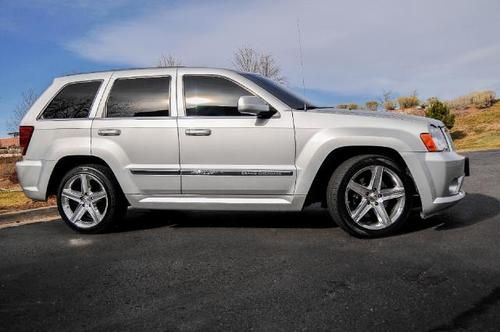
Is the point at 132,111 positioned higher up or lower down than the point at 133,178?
higher up

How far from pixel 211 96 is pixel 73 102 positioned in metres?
1.74

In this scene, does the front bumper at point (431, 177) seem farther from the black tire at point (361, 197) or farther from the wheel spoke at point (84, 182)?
the wheel spoke at point (84, 182)

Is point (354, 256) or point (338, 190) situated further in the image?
point (338, 190)

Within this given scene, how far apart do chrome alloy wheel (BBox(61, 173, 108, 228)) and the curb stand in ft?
5.64

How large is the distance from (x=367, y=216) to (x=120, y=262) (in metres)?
2.46

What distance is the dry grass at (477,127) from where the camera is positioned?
26.9 meters

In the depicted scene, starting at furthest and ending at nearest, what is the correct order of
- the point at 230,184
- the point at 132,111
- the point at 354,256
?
the point at 132,111 < the point at 230,184 < the point at 354,256

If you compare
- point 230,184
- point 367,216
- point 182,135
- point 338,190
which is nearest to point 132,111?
point 182,135

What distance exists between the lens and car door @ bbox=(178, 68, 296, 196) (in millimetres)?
4848

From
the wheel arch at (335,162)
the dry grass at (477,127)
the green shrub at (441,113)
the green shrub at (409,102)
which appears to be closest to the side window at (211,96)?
the wheel arch at (335,162)

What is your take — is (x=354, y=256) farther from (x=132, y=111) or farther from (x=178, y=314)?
(x=132, y=111)

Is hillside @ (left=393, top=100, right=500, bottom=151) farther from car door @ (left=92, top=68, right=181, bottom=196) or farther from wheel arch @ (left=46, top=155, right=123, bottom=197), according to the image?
wheel arch @ (left=46, top=155, right=123, bottom=197)

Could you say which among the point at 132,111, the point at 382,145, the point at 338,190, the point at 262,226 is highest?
the point at 132,111

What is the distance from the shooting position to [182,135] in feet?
16.6
